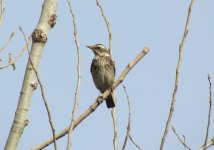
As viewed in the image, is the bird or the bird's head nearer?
the bird

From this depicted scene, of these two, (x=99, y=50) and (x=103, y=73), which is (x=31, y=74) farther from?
(x=99, y=50)

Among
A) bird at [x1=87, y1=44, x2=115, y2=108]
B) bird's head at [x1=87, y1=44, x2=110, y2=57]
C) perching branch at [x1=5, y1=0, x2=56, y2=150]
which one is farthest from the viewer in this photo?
bird's head at [x1=87, y1=44, x2=110, y2=57]

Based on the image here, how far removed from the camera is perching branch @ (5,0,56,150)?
9.14ft

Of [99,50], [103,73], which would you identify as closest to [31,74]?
[103,73]

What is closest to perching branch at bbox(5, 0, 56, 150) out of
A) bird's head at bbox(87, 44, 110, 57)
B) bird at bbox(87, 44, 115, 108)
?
bird at bbox(87, 44, 115, 108)

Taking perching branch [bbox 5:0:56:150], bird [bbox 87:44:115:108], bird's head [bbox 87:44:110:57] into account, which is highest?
bird's head [bbox 87:44:110:57]

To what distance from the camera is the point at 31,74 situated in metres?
3.02

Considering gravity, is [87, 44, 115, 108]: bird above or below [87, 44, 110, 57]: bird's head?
below

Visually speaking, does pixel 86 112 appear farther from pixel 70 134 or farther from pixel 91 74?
pixel 91 74

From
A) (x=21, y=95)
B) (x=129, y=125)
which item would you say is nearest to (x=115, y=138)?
(x=129, y=125)

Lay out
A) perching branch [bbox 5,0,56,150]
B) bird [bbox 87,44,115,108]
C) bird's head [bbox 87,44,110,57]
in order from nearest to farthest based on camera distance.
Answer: perching branch [bbox 5,0,56,150] → bird [bbox 87,44,115,108] → bird's head [bbox 87,44,110,57]

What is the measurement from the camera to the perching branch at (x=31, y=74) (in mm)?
2785

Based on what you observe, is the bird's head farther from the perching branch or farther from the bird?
the perching branch

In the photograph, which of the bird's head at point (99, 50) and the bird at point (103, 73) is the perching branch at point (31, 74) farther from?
the bird's head at point (99, 50)
